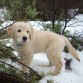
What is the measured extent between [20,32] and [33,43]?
0.39m

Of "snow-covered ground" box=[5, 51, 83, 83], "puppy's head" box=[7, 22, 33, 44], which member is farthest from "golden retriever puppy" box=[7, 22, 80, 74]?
"snow-covered ground" box=[5, 51, 83, 83]

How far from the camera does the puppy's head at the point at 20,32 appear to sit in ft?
14.8

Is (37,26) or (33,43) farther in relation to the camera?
(37,26)

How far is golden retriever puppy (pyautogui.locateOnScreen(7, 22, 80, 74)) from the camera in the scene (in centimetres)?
460

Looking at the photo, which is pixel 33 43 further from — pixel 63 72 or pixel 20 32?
pixel 63 72

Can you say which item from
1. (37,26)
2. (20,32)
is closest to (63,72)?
(20,32)

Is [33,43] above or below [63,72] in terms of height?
above

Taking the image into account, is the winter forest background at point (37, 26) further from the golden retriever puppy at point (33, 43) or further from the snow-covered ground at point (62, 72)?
the golden retriever puppy at point (33, 43)

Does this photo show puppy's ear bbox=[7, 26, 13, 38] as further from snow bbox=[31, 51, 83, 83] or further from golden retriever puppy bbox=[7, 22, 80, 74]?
snow bbox=[31, 51, 83, 83]

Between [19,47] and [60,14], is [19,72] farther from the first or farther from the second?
[60,14]

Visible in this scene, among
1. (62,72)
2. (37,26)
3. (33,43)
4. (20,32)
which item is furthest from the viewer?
(37,26)

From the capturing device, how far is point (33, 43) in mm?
4902

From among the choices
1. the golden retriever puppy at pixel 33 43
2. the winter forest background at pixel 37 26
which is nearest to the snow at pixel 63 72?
the winter forest background at pixel 37 26

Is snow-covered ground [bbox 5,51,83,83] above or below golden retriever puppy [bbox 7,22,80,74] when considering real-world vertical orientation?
below
